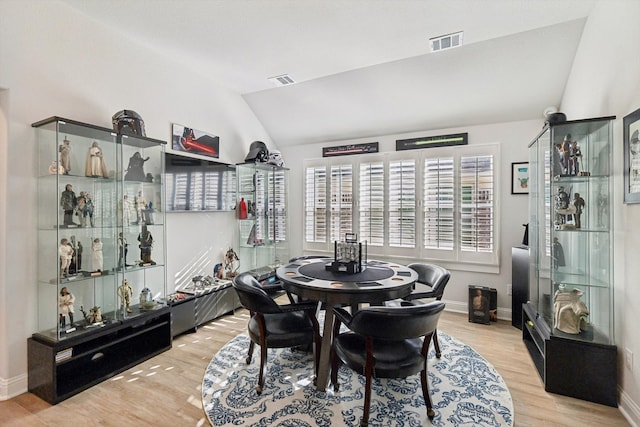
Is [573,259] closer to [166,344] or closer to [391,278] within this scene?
[391,278]

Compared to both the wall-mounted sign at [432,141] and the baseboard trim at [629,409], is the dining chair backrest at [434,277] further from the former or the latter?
the wall-mounted sign at [432,141]

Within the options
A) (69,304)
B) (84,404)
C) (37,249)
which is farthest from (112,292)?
(84,404)

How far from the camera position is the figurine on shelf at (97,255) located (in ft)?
9.16

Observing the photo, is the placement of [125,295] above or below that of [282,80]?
below

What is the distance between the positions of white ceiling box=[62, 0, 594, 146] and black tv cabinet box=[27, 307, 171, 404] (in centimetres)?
285

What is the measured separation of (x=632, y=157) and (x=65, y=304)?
4481mm

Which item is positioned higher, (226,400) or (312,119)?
(312,119)

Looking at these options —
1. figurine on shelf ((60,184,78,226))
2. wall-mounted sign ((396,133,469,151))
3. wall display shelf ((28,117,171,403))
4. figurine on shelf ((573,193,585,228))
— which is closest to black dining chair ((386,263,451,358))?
figurine on shelf ((573,193,585,228))

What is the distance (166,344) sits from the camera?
3182 millimetres

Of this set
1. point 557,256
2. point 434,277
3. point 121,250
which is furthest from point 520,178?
point 121,250

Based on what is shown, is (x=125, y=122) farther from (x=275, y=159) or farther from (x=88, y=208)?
(x=275, y=159)

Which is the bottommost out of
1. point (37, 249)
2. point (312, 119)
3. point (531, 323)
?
point (531, 323)

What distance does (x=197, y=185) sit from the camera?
4004 mm

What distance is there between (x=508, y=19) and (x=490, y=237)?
8.53 feet
